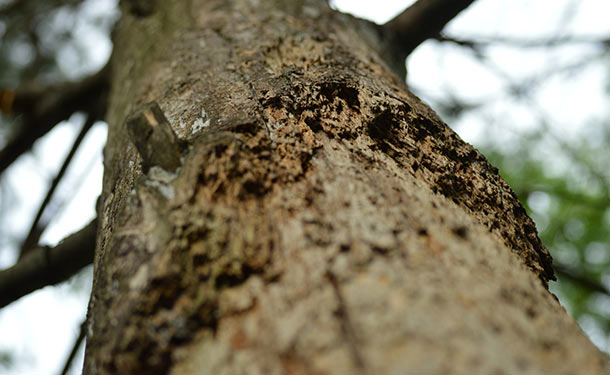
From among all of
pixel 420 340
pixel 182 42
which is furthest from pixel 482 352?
pixel 182 42

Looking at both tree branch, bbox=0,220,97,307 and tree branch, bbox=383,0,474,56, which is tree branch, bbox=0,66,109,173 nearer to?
tree branch, bbox=0,220,97,307

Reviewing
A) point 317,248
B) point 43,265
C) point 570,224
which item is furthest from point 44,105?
point 570,224

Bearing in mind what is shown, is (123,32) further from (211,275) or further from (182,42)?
(211,275)

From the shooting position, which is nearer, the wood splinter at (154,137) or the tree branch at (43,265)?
the wood splinter at (154,137)

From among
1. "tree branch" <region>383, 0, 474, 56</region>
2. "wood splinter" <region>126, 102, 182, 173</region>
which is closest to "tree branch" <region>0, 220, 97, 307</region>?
"wood splinter" <region>126, 102, 182, 173</region>

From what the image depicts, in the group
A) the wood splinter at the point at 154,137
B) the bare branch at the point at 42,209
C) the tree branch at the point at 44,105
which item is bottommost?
the bare branch at the point at 42,209

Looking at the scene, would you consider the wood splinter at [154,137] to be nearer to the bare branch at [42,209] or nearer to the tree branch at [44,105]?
the tree branch at [44,105]

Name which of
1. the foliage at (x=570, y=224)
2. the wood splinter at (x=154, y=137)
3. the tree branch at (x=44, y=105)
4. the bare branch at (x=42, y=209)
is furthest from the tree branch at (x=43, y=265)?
the foliage at (x=570, y=224)
